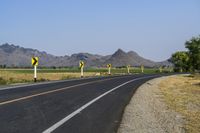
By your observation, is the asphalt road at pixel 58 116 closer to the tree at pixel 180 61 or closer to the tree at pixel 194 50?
the tree at pixel 194 50

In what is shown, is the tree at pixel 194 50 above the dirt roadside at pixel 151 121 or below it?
above

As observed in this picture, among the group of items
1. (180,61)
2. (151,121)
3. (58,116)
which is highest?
(180,61)

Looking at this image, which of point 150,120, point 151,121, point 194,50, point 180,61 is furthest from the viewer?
→ point 180,61

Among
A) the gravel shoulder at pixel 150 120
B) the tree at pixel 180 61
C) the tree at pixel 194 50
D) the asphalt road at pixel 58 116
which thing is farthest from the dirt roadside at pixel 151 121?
the tree at pixel 180 61

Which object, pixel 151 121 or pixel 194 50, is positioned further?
pixel 194 50

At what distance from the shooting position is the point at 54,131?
33.8ft

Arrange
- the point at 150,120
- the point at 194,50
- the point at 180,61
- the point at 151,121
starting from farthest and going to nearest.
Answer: the point at 180,61
the point at 194,50
the point at 150,120
the point at 151,121

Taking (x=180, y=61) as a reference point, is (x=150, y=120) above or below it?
→ below

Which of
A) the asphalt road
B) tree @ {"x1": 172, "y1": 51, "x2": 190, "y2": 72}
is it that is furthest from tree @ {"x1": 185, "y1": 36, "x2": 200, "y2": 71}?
the asphalt road

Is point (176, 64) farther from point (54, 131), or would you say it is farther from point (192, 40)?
point (54, 131)

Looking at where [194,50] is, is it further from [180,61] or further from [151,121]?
[151,121]

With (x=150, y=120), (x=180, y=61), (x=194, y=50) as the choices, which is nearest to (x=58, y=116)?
(x=150, y=120)

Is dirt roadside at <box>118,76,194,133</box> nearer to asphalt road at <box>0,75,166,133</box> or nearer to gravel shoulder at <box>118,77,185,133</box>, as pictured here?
gravel shoulder at <box>118,77,185,133</box>

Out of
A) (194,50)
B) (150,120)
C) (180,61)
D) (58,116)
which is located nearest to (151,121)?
(150,120)
